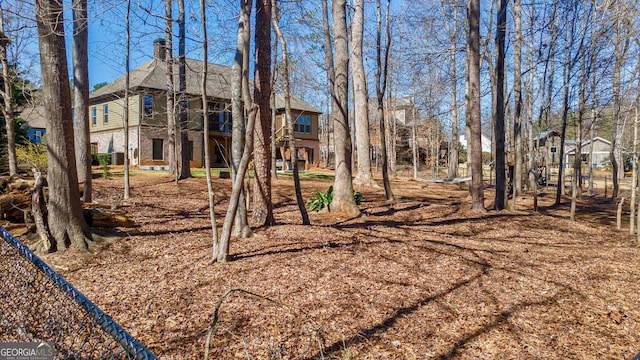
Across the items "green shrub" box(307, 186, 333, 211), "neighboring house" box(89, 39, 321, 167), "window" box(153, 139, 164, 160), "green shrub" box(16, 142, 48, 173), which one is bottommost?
"green shrub" box(307, 186, 333, 211)

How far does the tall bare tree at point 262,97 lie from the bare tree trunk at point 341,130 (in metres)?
2.47

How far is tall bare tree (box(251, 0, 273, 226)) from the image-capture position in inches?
247

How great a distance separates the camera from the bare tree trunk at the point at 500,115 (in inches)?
412

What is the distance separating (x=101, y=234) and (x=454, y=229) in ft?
20.1

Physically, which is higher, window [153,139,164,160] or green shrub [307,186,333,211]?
window [153,139,164,160]

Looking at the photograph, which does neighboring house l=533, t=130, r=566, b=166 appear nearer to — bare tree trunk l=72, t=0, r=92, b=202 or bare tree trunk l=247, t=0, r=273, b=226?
bare tree trunk l=247, t=0, r=273, b=226

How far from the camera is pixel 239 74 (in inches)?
206

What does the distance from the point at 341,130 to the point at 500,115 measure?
187 inches

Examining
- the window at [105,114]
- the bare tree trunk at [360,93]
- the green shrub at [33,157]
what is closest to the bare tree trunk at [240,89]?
the bare tree trunk at [360,93]

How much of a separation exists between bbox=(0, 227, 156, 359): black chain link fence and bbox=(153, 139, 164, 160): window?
66.4 ft

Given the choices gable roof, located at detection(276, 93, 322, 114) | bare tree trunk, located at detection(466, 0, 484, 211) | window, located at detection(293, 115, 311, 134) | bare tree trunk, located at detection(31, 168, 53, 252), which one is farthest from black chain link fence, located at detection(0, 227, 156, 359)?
window, located at detection(293, 115, 311, 134)

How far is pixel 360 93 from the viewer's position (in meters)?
14.5

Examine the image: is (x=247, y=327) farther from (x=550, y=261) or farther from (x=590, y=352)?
(x=550, y=261)

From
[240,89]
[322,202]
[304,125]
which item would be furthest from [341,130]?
[304,125]
